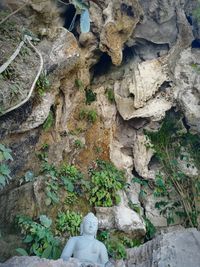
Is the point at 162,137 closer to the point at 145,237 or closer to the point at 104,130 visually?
the point at 104,130

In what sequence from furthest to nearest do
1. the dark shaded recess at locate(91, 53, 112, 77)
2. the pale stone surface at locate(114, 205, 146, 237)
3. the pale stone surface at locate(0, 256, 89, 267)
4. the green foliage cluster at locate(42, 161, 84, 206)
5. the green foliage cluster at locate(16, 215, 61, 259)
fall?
the dark shaded recess at locate(91, 53, 112, 77), the pale stone surface at locate(114, 205, 146, 237), the green foliage cluster at locate(42, 161, 84, 206), the green foliage cluster at locate(16, 215, 61, 259), the pale stone surface at locate(0, 256, 89, 267)

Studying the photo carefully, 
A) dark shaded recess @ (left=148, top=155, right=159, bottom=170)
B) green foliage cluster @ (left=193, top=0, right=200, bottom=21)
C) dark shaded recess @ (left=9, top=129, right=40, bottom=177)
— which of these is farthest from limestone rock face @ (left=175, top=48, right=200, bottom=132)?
dark shaded recess @ (left=9, top=129, right=40, bottom=177)

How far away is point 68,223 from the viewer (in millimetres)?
6125

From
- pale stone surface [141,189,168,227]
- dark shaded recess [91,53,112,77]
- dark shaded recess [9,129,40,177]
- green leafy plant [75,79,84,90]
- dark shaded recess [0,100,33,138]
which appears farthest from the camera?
dark shaded recess [91,53,112,77]

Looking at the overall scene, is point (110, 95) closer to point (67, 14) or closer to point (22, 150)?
point (67, 14)

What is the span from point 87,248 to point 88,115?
13.6 ft

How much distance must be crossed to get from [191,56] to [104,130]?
3174 mm

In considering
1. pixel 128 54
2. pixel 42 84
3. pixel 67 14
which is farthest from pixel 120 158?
pixel 67 14

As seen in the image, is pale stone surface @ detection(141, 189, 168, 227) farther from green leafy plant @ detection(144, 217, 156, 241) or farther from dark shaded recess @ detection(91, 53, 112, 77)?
dark shaded recess @ detection(91, 53, 112, 77)

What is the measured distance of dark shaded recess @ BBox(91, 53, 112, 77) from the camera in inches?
349

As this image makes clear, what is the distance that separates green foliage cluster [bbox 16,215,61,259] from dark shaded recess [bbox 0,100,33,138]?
159 centimetres

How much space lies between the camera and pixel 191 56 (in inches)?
352

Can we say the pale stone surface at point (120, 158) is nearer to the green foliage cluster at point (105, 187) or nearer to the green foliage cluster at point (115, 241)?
the green foliage cluster at point (105, 187)

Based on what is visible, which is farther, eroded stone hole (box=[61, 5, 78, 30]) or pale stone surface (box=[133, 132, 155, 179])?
pale stone surface (box=[133, 132, 155, 179])
